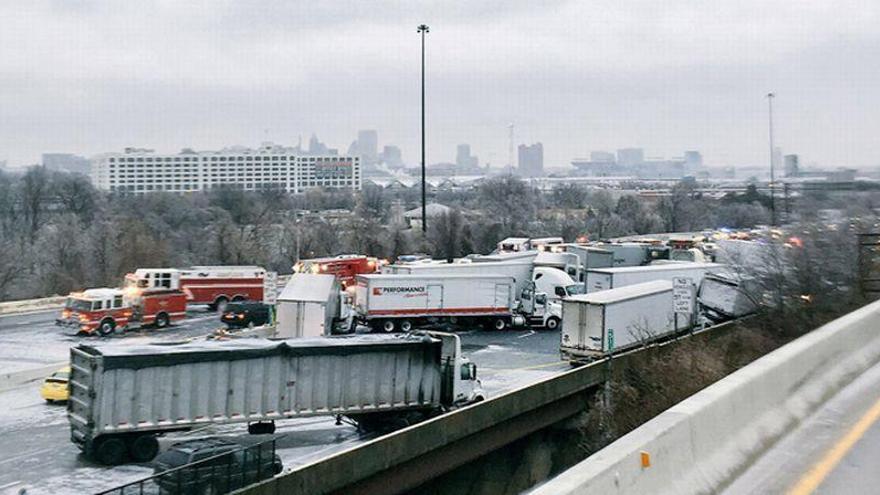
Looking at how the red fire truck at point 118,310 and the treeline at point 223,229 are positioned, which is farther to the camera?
the treeline at point 223,229

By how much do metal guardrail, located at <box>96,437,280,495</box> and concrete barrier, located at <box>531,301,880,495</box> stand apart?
33.1ft

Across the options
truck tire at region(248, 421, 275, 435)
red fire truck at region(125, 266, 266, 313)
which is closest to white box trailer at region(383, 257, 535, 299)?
red fire truck at region(125, 266, 266, 313)

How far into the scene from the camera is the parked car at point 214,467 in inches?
613

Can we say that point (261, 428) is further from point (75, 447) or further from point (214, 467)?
point (214, 467)

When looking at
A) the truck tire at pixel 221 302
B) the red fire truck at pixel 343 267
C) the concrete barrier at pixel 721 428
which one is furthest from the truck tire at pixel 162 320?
the concrete barrier at pixel 721 428

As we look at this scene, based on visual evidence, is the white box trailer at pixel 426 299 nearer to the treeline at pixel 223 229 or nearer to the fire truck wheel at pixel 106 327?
the fire truck wheel at pixel 106 327

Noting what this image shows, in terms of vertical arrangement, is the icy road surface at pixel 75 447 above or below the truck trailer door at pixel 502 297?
below

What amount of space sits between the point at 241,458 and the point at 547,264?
38767 millimetres

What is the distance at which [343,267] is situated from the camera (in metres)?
56.0

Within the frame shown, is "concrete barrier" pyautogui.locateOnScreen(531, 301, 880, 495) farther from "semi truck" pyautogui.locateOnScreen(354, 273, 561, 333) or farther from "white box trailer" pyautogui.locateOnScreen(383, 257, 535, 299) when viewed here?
"white box trailer" pyautogui.locateOnScreen(383, 257, 535, 299)

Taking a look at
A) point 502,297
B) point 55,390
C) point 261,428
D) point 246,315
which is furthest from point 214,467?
point 246,315

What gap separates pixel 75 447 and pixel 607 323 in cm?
1690

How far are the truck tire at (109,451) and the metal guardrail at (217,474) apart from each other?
3.81 metres

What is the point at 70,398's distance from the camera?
2088 cm
